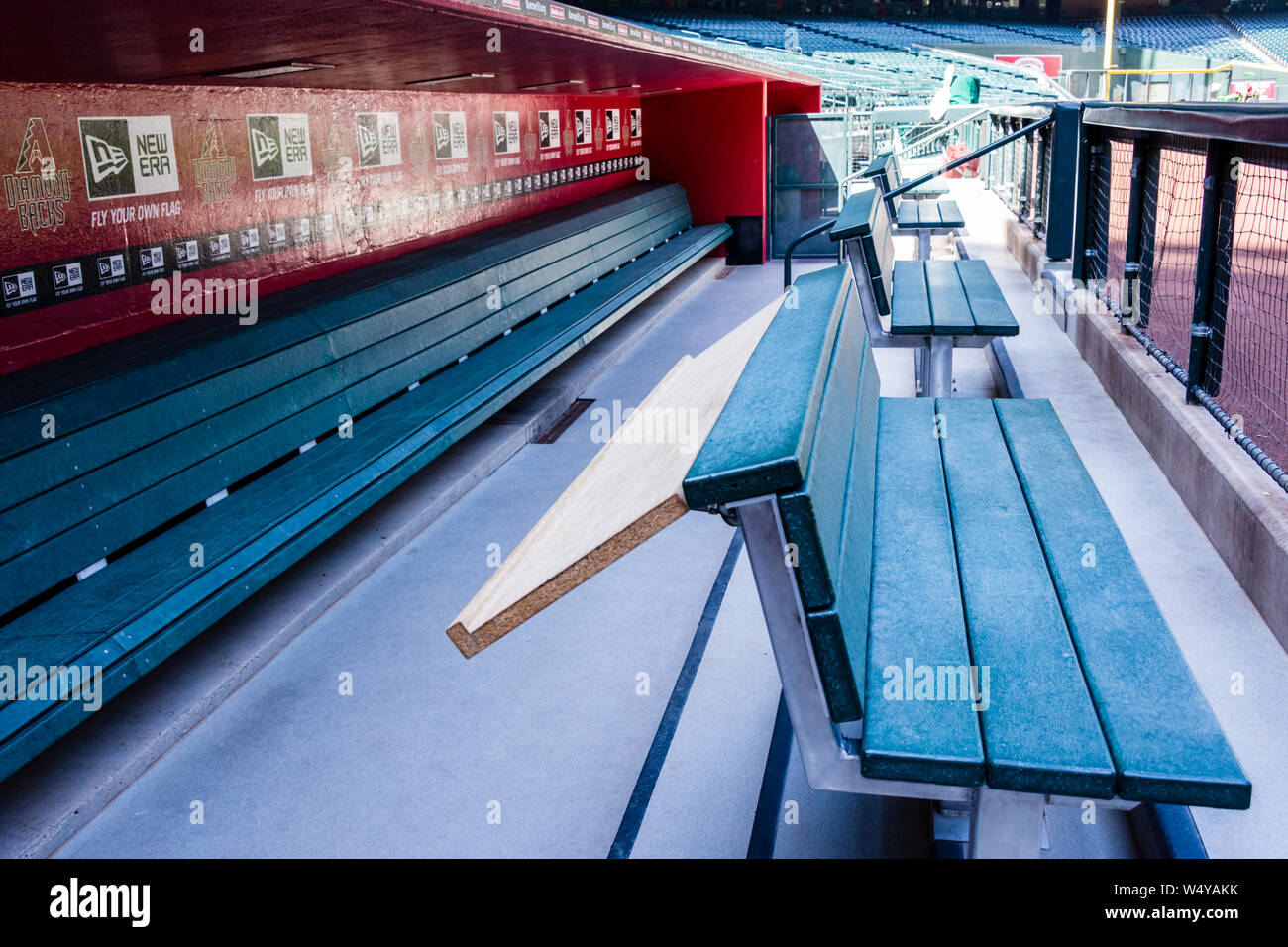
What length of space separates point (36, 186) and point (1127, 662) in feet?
10.0

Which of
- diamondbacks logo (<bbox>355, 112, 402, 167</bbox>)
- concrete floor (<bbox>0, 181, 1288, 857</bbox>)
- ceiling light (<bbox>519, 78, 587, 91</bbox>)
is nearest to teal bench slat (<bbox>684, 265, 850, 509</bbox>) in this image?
concrete floor (<bbox>0, 181, 1288, 857</bbox>)

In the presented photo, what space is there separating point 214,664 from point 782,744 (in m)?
1.44

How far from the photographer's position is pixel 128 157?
3.41 metres

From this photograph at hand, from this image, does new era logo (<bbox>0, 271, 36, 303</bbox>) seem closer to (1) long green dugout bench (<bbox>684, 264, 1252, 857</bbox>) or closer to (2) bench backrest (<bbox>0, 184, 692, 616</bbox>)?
(2) bench backrest (<bbox>0, 184, 692, 616</bbox>)

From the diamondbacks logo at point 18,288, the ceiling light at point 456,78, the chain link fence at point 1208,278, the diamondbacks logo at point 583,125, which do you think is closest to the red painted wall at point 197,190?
the diamondbacks logo at point 18,288

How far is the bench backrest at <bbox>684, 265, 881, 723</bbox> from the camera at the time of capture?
44.9 inches

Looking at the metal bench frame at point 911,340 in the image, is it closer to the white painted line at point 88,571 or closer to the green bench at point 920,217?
the green bench at point 920,217

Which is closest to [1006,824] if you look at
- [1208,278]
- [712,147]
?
[1208,278]

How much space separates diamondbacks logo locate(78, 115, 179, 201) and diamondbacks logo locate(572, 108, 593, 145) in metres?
4.89

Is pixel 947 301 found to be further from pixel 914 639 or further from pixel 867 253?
pixel 914 639

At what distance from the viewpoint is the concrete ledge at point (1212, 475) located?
7.56 feet

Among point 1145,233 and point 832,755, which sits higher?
point 1145,233
